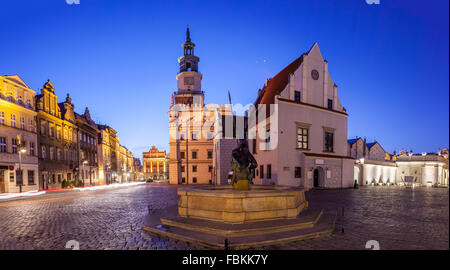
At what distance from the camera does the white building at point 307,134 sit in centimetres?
2453

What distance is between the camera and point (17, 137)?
27.3 metres

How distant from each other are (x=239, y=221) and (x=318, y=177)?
870 inches

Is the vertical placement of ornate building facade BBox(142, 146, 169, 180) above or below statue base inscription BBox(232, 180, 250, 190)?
above

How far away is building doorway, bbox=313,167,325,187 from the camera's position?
2656 centimetres

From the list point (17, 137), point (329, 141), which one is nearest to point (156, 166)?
point (17, 137)

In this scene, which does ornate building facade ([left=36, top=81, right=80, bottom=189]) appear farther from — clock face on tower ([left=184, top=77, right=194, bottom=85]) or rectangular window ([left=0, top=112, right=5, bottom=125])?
clock face on tower ([left=184, top=77, right=194, bottom=85])

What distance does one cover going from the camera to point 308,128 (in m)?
26.1

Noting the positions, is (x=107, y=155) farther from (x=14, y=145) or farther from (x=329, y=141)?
(x=329, y=141)

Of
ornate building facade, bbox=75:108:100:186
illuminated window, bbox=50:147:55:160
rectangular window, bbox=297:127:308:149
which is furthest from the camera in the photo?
ornate building facade, bbox=75:108:100:186

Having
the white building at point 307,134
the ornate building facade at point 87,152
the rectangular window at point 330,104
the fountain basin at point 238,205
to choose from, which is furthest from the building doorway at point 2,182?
the rectangular window at point 330,104

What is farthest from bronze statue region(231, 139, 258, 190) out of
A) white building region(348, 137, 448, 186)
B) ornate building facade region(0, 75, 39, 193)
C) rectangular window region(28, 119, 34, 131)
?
rectangular window region(28, 119, 34, 131)
